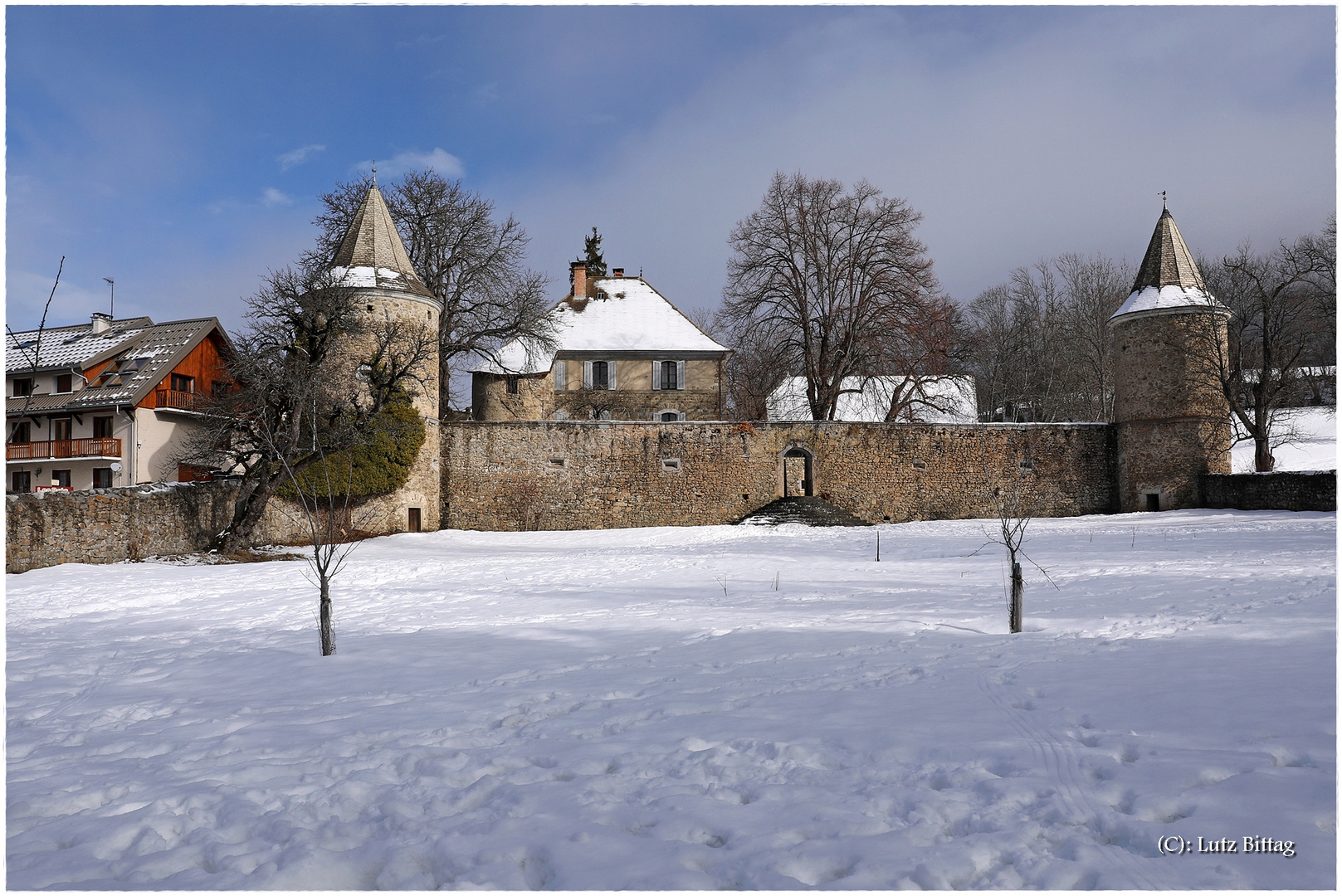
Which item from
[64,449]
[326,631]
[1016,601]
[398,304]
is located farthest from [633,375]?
[1016,601]

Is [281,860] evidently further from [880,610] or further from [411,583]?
[411,583]

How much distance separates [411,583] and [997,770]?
369 inches

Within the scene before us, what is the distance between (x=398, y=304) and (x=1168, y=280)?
68.0ft

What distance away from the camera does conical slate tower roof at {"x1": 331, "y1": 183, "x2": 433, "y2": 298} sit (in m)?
19.5

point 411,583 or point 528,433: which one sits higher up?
point 528,433

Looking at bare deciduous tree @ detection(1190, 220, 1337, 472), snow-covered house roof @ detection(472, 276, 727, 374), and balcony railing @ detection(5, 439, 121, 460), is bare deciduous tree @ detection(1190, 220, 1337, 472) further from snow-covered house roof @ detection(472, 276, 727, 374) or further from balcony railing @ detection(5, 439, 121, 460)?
balcony railing @ detection(5, 439, 121, 460)

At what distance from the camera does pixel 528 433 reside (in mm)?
21516

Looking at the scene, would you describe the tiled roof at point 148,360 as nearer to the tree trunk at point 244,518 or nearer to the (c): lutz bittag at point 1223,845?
the tree trunk at point 244,518

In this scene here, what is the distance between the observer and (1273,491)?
19547 millimetres

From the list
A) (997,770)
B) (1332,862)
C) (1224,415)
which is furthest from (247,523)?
(1224,415)

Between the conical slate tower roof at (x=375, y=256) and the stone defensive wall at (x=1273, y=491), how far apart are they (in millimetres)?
20844

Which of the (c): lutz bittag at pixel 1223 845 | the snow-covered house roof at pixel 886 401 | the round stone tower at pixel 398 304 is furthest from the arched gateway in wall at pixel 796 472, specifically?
the (c): lutz bittag at pixel 1223 845

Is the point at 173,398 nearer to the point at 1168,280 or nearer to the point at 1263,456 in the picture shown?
the point at 1168,280

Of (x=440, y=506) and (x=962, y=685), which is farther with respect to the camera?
(x=440, y=506)
